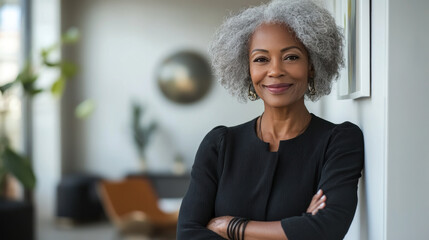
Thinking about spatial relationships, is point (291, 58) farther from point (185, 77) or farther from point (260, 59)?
point (185, 77)

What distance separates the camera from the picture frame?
1443 mm

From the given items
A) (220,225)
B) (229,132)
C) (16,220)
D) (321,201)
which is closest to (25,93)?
(16,220)

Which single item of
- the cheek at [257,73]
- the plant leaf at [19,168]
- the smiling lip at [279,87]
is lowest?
the plant leaf at [19,168]

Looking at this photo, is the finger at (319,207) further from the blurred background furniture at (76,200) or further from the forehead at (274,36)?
the blurred background furniture at (76,200)

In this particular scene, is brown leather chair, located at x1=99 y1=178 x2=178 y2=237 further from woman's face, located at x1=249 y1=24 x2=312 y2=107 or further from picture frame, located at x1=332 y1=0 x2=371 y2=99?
woman's face, located at x1=249 y1=24 x2=312 y2=107

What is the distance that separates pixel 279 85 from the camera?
148 cm

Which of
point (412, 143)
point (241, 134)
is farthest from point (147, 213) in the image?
point (412, 143)

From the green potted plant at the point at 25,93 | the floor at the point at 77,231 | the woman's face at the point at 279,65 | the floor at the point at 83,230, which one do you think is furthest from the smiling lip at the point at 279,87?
the floor at the point at 77,231

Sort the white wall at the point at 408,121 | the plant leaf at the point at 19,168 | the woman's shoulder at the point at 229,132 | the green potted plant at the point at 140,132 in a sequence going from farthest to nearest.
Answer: the green potted plant at the point at 140,132 < the plant leaf at the point at 19,168 < the woman's shoulder at the point at 229,132 < the white wall at the point at 408,121

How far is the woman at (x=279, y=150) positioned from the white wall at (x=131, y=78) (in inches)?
232

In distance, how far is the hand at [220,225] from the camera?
1.52 metres

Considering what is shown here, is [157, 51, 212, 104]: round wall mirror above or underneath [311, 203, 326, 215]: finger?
above

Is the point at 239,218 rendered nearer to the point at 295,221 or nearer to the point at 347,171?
the point at 295,221

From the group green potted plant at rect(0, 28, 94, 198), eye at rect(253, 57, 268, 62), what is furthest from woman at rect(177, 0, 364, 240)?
green potted plant at rect(0, 28, 94, 198)
